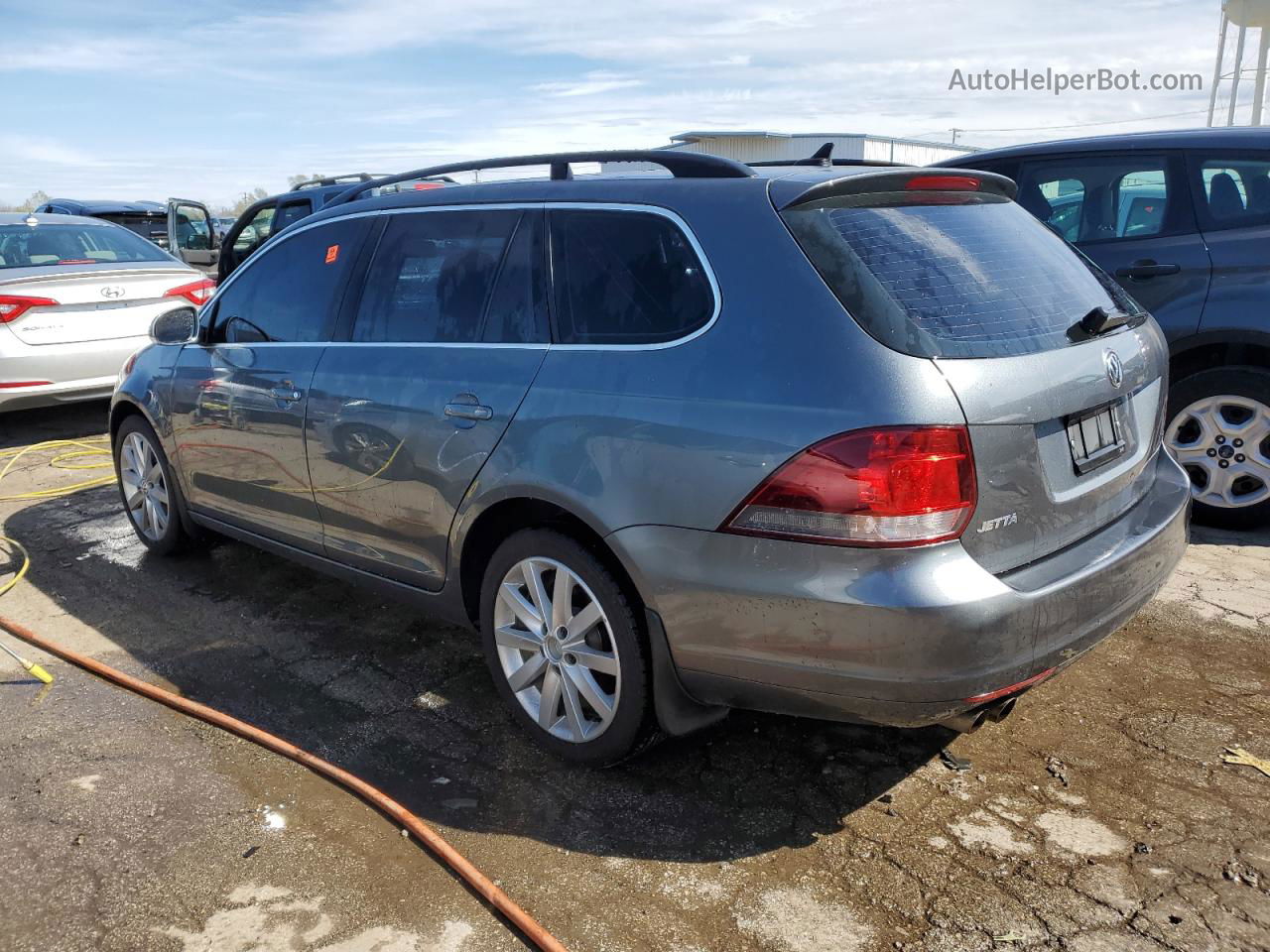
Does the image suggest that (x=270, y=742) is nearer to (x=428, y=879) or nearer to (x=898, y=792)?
(x=428, y=879)

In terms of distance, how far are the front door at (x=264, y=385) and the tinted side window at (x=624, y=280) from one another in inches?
46.0

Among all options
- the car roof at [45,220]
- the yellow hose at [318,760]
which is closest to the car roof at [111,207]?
the car roof at [45,220]

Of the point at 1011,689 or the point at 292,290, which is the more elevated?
the point at 292,290

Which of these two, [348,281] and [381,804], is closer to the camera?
[381,804]

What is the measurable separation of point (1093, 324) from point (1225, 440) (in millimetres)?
2583

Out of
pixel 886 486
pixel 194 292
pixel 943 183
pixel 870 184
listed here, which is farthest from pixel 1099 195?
pixel 194 292

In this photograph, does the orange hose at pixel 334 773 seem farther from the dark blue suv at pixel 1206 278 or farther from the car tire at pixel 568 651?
the dark blue suv at pixel 1206 278

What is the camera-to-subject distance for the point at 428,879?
2723mm

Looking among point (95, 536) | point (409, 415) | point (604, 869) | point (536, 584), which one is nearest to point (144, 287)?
point (95, 536)

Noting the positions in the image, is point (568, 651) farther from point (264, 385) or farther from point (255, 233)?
point (255, 233)

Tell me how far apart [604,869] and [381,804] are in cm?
70

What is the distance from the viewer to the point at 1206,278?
501 centimetres

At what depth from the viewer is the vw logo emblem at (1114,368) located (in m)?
2.93

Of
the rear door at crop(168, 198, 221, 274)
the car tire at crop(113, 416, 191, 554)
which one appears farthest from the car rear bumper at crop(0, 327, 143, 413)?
the rear door at crop(168, 198, 221, 274)
